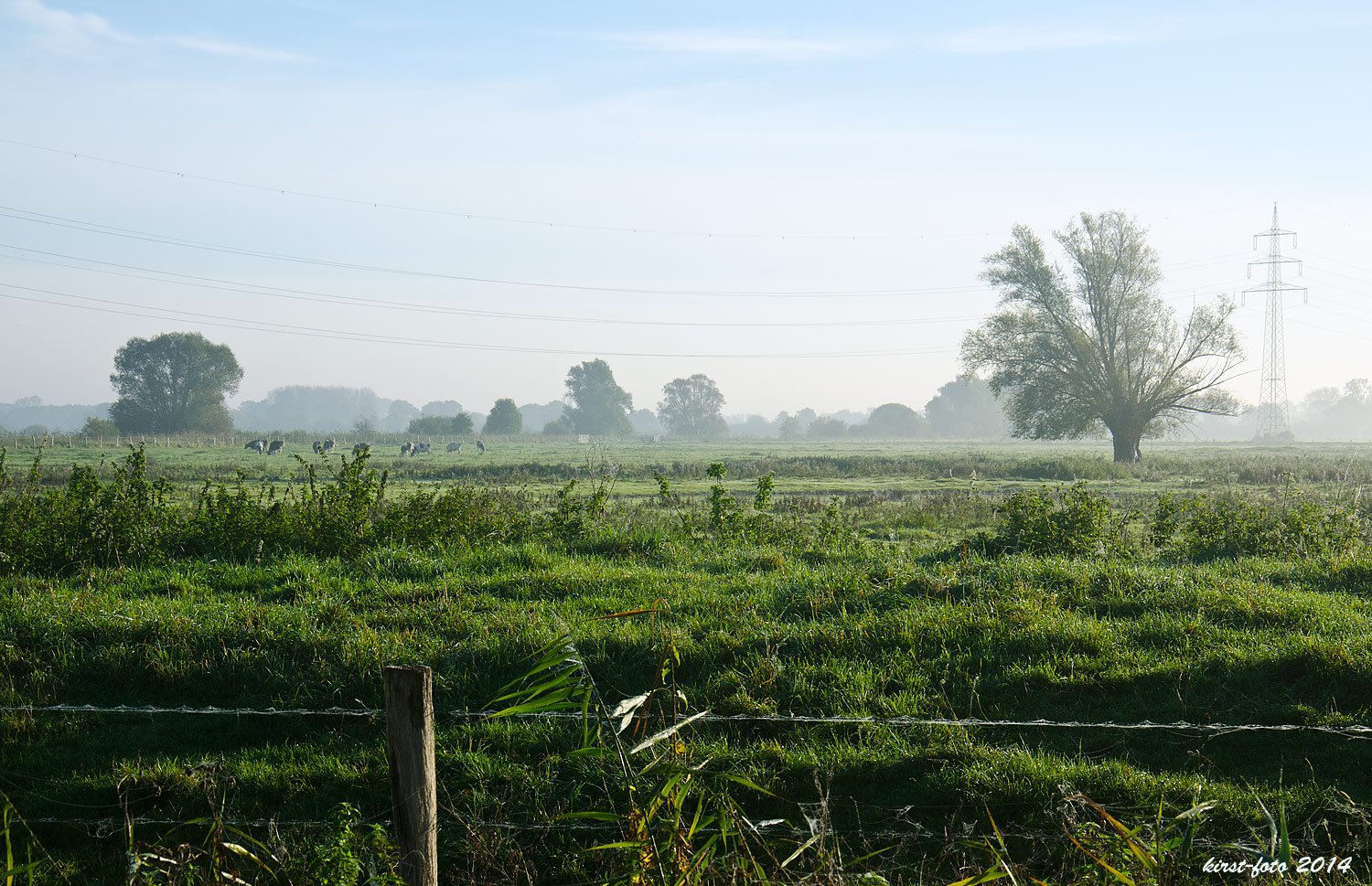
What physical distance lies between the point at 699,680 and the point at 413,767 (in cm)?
355

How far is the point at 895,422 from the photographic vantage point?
149375 mm

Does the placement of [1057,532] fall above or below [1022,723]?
above

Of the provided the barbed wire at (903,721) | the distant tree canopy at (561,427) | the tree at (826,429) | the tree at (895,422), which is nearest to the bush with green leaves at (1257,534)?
the barbed wire at (903,721)

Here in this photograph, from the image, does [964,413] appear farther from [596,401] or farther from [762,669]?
[762,669]

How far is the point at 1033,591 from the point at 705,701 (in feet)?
11.6

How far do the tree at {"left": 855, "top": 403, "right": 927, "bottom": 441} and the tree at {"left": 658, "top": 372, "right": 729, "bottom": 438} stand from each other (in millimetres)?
25305

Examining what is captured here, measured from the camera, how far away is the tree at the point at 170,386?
7700 cm

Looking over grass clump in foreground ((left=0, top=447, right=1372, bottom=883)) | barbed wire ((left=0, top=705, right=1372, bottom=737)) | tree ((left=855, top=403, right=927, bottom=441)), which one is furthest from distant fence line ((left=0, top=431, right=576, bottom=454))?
tree ((left=855, top=403, right=927, bottom=441))

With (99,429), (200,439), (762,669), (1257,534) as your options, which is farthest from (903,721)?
(99,429)

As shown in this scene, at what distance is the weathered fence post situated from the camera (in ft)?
11.0

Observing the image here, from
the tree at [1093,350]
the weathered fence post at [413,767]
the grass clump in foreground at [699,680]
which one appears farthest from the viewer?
the tree at [1093,350]

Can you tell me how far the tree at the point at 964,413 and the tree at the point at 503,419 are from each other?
75.8 metres

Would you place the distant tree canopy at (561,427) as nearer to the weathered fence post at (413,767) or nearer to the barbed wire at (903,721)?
the barbed wire at (903,721)

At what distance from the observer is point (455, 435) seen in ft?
306
